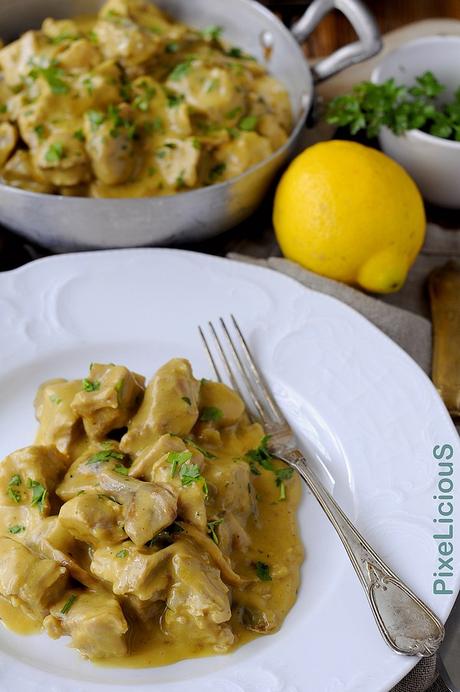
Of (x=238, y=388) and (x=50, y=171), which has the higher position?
(x=50, y=171)

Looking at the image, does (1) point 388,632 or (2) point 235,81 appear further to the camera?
(2) point 235,81

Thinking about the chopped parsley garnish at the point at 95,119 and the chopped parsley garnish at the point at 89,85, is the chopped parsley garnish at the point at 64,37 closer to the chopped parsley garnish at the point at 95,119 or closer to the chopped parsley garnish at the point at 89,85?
the chopped parsley garnish at the point at 89,85

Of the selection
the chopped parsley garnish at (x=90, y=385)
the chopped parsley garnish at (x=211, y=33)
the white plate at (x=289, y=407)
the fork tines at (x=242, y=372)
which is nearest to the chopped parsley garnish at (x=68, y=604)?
the white plate at (x=289, y=407)

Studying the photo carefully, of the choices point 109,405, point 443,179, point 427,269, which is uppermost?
point 109,405

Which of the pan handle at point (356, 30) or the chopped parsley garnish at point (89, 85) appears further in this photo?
the pan handle at point (356, 30)

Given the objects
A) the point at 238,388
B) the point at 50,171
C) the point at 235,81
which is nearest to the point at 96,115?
the point at 50,171

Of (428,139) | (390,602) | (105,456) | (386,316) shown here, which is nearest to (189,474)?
(105,456)

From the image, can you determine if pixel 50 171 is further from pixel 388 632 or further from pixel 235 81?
pixel 388 632
